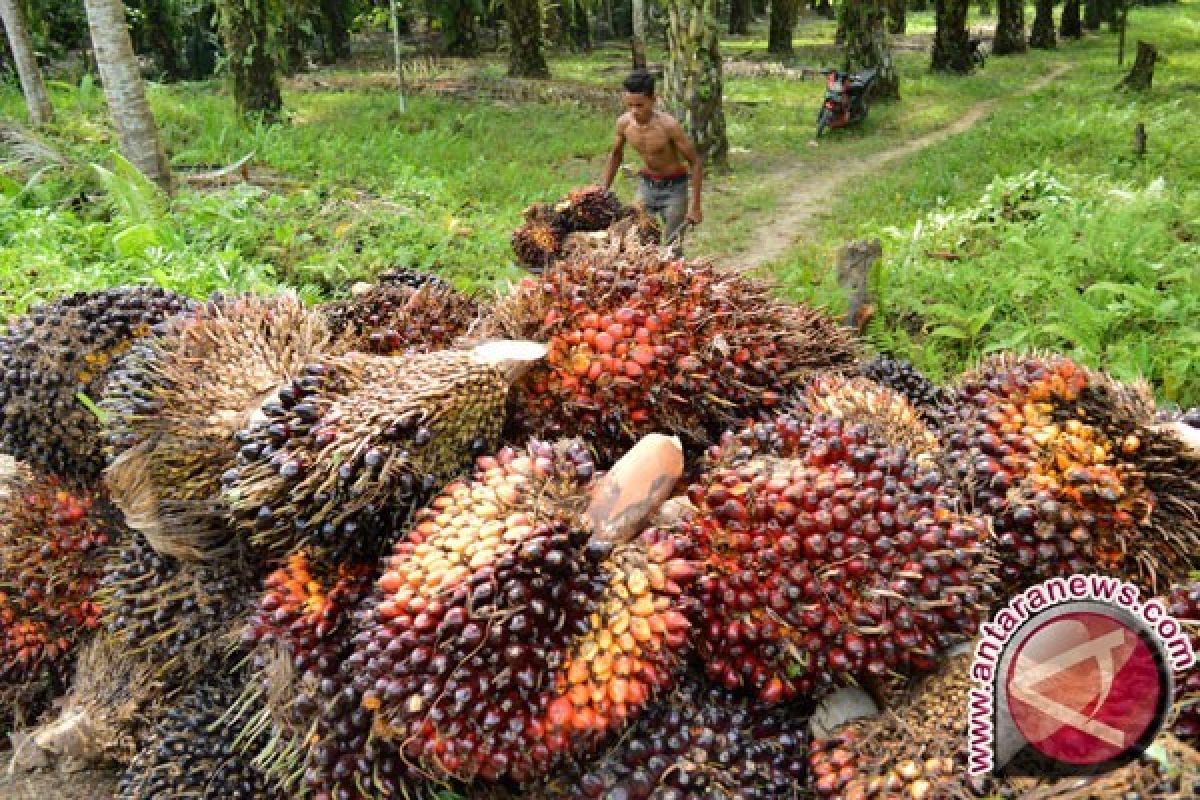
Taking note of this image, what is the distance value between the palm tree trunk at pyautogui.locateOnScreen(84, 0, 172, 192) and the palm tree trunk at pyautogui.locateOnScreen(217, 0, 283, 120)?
5.99 metres

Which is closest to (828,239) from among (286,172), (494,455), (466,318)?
(286,172)

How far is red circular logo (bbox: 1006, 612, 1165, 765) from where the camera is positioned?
50.5 inches

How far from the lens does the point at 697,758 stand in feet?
5.03

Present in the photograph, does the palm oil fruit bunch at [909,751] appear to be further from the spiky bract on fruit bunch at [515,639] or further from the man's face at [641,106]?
the man's face at [641,106]

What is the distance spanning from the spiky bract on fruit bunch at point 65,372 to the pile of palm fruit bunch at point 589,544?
0.39 metres

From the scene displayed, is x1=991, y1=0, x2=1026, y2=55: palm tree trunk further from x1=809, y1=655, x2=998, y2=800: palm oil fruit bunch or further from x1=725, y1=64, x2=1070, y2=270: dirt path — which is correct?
x1=809, y1=655, x2=998, y2=800: palm oil fruit bunch

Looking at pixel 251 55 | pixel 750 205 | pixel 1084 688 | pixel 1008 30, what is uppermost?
pixel 251 55

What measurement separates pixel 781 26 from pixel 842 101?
1168 centimetres

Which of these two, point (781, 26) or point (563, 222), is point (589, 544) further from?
point (781, 26)

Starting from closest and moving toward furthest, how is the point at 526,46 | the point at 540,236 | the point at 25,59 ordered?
the point at 540,236, the point at 25,59, the point at 526,46

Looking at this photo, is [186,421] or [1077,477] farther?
[186,421]

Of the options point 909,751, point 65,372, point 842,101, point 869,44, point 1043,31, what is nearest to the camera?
point 909,751

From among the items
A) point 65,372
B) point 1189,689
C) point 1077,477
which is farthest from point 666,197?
point 1189,689

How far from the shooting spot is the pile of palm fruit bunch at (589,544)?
4.99 feet
